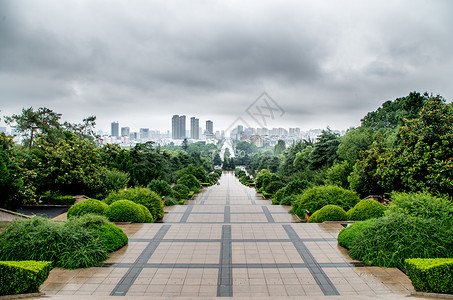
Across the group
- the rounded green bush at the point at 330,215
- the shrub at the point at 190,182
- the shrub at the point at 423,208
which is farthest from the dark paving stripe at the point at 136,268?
the shrub at the point at 190,182

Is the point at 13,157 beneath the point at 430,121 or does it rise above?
beneath

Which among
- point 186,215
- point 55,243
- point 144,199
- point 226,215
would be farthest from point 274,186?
point 55,243

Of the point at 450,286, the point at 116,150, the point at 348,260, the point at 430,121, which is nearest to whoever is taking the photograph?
the point at 450,286

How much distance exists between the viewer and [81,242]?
24.8 feet

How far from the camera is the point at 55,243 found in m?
7.26

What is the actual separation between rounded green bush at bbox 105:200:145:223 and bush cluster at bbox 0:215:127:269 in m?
3.16

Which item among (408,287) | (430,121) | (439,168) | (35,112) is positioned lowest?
(408,287)

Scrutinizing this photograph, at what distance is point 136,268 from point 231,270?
2.29 meters

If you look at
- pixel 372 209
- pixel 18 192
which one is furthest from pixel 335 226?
pixel 18 192

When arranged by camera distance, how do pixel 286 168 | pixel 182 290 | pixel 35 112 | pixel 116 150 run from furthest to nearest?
pixel 286 168, pixel 35 112, pixel 116 150, pixel 182 290

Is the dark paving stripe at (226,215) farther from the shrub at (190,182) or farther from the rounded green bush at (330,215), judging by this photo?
the shrub at (190,182)

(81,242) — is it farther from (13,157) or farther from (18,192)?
(13,157)

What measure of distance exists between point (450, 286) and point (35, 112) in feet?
110

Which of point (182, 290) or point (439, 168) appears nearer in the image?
point (182, 290)
